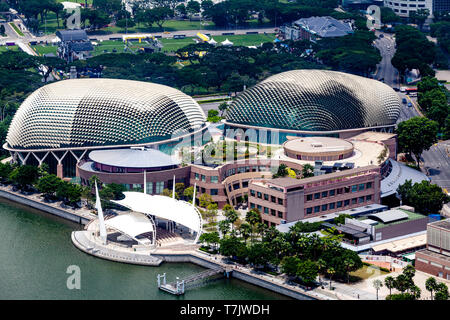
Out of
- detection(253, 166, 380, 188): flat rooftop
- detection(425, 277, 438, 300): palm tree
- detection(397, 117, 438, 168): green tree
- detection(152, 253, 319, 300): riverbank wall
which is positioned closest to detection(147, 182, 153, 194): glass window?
detection(253, 166, 380, 188): flat rooftop

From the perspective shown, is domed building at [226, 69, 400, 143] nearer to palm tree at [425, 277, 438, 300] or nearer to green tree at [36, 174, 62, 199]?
green tree at [36, 174, 62, 199]

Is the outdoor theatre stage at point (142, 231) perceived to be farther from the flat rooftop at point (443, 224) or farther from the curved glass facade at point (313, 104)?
the curved glass facade at point (313, 104)

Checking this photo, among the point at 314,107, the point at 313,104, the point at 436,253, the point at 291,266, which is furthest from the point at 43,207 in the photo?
the point at 436,253

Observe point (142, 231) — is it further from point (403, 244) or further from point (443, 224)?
point (443, 224)

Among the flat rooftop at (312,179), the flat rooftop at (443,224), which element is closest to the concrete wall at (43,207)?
the flat rooftop at (312,179)

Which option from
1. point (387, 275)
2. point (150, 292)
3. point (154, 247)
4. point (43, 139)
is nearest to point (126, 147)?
point (43, 139)
